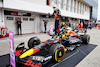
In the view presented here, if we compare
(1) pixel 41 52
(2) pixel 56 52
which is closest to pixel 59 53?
(2) pixel 56 52

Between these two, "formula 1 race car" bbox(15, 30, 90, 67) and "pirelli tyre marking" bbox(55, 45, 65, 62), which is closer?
"formula 1 race car" bbox(15, 30, 90, 67)

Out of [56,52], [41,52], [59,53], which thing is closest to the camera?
[56,52]

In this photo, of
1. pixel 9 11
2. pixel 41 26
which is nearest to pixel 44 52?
pixel 9 11

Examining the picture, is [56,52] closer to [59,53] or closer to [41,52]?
[59,53]

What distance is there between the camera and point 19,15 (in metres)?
8.09

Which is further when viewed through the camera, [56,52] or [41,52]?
[41,52]

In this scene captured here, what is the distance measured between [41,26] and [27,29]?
1.94m

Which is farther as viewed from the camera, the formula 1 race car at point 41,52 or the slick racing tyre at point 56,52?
the slick racing tyre at point 56,52

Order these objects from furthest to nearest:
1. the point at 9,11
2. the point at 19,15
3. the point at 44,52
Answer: the point at 19,15 < the point at 9,11 < the point at 44,52

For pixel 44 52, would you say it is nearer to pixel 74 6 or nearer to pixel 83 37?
pixel 83 37

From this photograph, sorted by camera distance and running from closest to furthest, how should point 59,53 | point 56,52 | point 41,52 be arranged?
point 56,52, point 59,53, point 41,52

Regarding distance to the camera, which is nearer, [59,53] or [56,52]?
[56,52]

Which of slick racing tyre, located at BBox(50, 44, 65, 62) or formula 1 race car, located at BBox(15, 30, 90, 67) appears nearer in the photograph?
formula 1 race car, located at BBox(15, 30, 90, 67)

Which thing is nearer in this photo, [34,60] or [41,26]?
[34,60]
